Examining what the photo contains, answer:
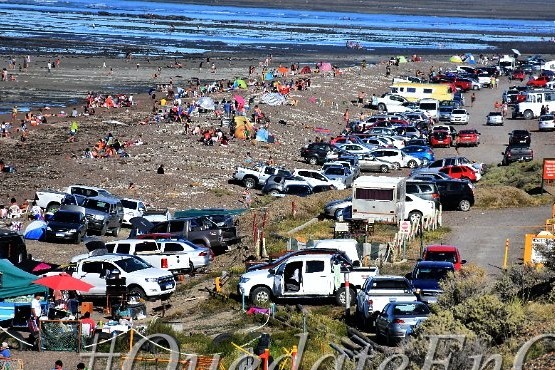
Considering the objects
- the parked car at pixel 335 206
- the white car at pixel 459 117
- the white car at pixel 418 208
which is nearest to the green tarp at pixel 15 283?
the parked car at pixel 335 206

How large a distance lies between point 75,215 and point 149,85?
46.7 m

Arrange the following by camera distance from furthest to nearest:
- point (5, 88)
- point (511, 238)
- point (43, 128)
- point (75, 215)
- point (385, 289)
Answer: point (5, 88) → point (43, 128) → point (75, 215) → point (511, 238) → point (385, 289)

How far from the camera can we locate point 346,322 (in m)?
24.3

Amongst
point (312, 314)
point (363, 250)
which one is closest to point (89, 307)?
point (312, 314)

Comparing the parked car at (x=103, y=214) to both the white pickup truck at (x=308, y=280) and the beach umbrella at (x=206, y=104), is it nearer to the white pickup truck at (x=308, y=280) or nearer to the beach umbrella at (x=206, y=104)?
the white pickup truck at (x=308, y=280)

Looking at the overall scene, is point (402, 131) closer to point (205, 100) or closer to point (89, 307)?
point (205, 100)

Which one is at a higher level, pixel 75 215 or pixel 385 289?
pixel 385 289

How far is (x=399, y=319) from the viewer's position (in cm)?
2123

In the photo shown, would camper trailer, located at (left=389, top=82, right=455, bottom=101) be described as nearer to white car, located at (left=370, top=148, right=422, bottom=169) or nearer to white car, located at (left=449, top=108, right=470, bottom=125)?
white car, located at (left=449, top=108, right=470, bottom=125)

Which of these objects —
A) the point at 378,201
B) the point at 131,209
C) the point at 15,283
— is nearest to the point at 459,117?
the point at 131,209

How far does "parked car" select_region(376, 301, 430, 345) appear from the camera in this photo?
828 inches

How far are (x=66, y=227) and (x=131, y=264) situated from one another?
876 centimetres

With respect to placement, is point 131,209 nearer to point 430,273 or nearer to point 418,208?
point 418,208

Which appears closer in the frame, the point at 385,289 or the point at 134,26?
the point at 385,289
